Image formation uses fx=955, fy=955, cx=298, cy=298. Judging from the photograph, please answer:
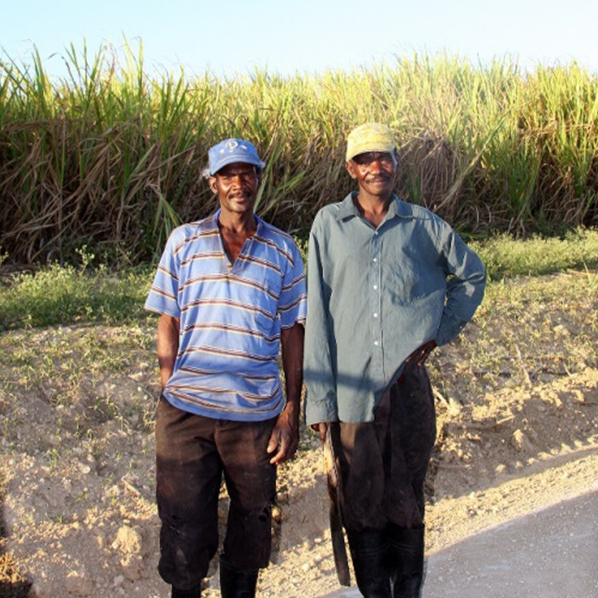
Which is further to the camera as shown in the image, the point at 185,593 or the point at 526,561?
the point at 526,561

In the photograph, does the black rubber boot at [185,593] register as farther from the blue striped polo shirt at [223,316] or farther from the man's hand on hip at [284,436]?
the blue striped polo shirt at [223,316]

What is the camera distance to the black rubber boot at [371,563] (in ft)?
10.1

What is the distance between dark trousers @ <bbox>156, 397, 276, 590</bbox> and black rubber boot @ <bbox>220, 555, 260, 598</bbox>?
0.04m

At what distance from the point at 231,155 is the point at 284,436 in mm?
864

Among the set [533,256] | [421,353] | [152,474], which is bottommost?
[533,256]

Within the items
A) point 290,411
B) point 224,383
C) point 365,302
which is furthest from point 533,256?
point 224,383

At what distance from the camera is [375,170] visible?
307 centimetres

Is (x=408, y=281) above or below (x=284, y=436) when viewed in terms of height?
above

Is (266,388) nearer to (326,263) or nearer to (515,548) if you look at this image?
(326,263)

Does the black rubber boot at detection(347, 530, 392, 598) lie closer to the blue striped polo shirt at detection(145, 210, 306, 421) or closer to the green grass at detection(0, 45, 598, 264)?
the blue striped polo shirt at detection(145, 210, 306, 421)

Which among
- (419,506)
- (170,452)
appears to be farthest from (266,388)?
(419,506)

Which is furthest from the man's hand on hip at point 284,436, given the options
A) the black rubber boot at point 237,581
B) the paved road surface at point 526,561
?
the paved road surface at point 526,561

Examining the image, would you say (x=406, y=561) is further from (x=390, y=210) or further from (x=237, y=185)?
(x=237, y=185)

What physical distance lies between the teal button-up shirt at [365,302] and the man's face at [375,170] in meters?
0.08
